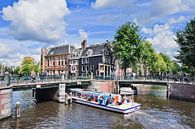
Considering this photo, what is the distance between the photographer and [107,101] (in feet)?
125

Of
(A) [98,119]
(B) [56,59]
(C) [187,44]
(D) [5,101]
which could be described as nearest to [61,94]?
(A) [98,119]

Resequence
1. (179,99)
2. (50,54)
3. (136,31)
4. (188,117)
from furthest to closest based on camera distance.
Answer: (50,54) → (136,31) → (179,99) → (188,117)

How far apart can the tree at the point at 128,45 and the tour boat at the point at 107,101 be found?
956 inches

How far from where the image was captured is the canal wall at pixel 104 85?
189 feet

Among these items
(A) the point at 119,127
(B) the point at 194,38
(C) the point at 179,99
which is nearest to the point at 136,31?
(B) the point at 194,38

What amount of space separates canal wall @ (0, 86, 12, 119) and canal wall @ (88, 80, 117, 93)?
28754 mm

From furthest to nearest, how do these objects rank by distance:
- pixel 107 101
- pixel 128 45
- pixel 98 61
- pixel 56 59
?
pixel 56 59, pixel 98 61, pixel 128 45, pixel 107 101

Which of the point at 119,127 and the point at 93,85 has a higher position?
the point at 93,85

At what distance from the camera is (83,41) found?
8419 centimetres

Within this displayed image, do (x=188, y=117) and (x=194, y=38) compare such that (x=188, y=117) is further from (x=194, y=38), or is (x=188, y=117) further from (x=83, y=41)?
(x=83, y=41)

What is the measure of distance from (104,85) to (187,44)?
21125mm

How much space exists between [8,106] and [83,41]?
5592cm

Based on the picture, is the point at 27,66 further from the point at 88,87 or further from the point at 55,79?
the point at 55,79

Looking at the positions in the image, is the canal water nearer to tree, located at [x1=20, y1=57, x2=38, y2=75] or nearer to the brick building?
the brick building
